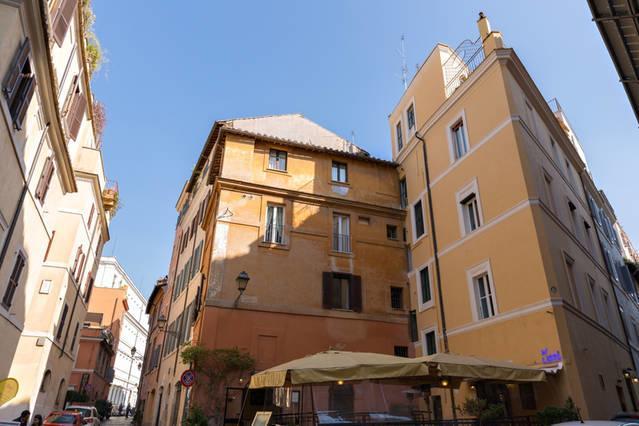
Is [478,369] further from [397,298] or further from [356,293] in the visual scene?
[397,298]

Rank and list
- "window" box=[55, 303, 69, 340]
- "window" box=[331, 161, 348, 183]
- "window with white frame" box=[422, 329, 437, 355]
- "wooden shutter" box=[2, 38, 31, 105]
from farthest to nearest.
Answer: "window" box=[55, 303, 69, 340], "window" box=[331, 161, 348, 183], "window with white frame" box=[422, 329, 437, 355], "wooden shutter" box=[2, 38, 31, 105]

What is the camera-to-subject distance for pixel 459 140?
1758 centimetres

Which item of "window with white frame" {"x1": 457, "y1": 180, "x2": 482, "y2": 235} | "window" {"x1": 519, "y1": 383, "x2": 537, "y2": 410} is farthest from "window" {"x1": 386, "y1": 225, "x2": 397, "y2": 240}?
"window" {"x1": 519, "y1": 383, "x2": 537, "y2": 410}

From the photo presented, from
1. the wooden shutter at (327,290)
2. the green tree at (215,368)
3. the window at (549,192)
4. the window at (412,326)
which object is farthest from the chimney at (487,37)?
the green tree at (215,368)

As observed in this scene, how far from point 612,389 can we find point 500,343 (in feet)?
12.0

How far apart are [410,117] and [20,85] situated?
16651 mm

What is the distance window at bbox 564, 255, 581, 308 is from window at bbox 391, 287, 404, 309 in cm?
696

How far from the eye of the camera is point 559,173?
17234 millimetres

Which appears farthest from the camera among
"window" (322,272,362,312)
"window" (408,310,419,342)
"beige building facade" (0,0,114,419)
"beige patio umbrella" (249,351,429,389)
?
"window" (408,310,419,342)

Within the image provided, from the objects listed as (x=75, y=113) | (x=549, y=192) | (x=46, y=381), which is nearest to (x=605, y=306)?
(x=549, y=192)

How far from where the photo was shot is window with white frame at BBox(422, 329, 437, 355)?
1688 cm

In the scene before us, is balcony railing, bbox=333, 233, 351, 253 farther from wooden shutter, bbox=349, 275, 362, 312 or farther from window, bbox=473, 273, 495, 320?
window, bbox=473, 273, 495, 320

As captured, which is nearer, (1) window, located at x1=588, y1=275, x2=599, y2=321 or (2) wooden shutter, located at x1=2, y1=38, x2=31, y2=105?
(2) wooden shutter, located at x1=2, y1=38, x2=31, y2=105

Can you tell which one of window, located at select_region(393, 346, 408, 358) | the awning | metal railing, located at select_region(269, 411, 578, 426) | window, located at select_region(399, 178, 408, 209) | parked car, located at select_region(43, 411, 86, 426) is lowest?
parked car, located at select_region(43, 411, 86, 426)
